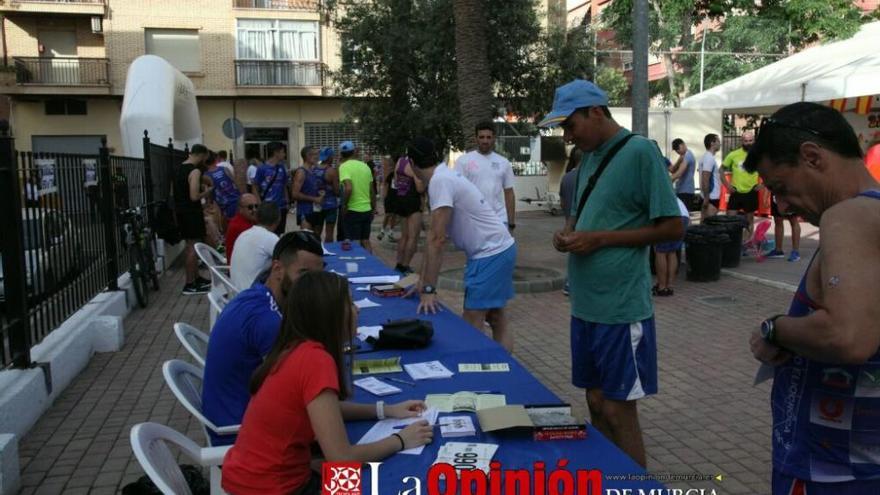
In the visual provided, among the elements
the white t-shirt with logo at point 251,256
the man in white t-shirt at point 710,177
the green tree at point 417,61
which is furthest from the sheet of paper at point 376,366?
the green tree at point 417,61

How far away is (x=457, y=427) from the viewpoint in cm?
262

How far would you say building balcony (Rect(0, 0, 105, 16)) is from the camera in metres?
29.5

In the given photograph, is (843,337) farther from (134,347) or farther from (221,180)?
(221,180)

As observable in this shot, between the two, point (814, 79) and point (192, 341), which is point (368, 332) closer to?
point (192, 341)

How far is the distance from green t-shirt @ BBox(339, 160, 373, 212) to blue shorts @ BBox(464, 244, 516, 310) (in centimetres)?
597

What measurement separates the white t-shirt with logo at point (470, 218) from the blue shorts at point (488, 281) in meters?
0.05

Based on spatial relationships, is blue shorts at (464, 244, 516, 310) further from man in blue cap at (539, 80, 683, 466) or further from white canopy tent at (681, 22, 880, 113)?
white canopy tent at (681, 22, 880, 113)

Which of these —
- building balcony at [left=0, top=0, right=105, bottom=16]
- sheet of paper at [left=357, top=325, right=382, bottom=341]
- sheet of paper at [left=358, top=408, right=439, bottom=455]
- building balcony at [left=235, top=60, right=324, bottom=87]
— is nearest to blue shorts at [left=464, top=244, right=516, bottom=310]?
sheet of paper at [left=357, top=325, right=382, bottom=341]

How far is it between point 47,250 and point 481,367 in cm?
470

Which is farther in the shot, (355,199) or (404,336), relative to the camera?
(355,199)

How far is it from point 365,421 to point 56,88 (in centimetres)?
3229

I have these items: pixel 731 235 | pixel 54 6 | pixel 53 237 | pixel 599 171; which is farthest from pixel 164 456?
pixel 54 6

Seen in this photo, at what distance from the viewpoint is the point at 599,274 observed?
332 cm

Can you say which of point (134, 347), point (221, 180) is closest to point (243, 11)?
point (221, 180)
